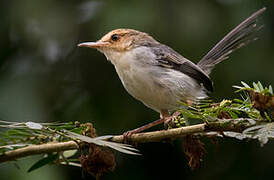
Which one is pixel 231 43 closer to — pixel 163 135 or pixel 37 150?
pixel 163 135

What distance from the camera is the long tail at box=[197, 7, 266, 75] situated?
366cm

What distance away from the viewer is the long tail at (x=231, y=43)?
366 cm

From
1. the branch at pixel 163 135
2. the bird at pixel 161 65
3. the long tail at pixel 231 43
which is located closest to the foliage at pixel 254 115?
the branch at pixel 163 135

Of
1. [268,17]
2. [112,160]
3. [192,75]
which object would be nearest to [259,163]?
[192,75]

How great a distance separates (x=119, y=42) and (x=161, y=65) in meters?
0.50

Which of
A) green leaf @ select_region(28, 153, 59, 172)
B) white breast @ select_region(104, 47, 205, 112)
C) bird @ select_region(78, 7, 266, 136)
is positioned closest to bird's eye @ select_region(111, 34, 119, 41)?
bird @ select_region(78, 7, 266, 136)

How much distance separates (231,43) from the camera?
3.94 meters

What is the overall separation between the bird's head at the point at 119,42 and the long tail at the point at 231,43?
0.60 m

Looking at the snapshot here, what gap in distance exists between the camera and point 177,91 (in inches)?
130

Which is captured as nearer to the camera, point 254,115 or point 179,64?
point 254,115

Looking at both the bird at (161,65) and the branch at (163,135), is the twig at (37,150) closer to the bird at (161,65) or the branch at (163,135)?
the branch at (163,135)

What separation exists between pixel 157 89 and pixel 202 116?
1828 millimetres

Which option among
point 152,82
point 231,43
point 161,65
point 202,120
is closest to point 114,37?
point 161,65

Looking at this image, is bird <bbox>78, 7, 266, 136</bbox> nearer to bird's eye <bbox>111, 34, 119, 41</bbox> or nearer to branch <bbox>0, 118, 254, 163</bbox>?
bird's eye <bbox>111, 34, 119, 41</bbox>
